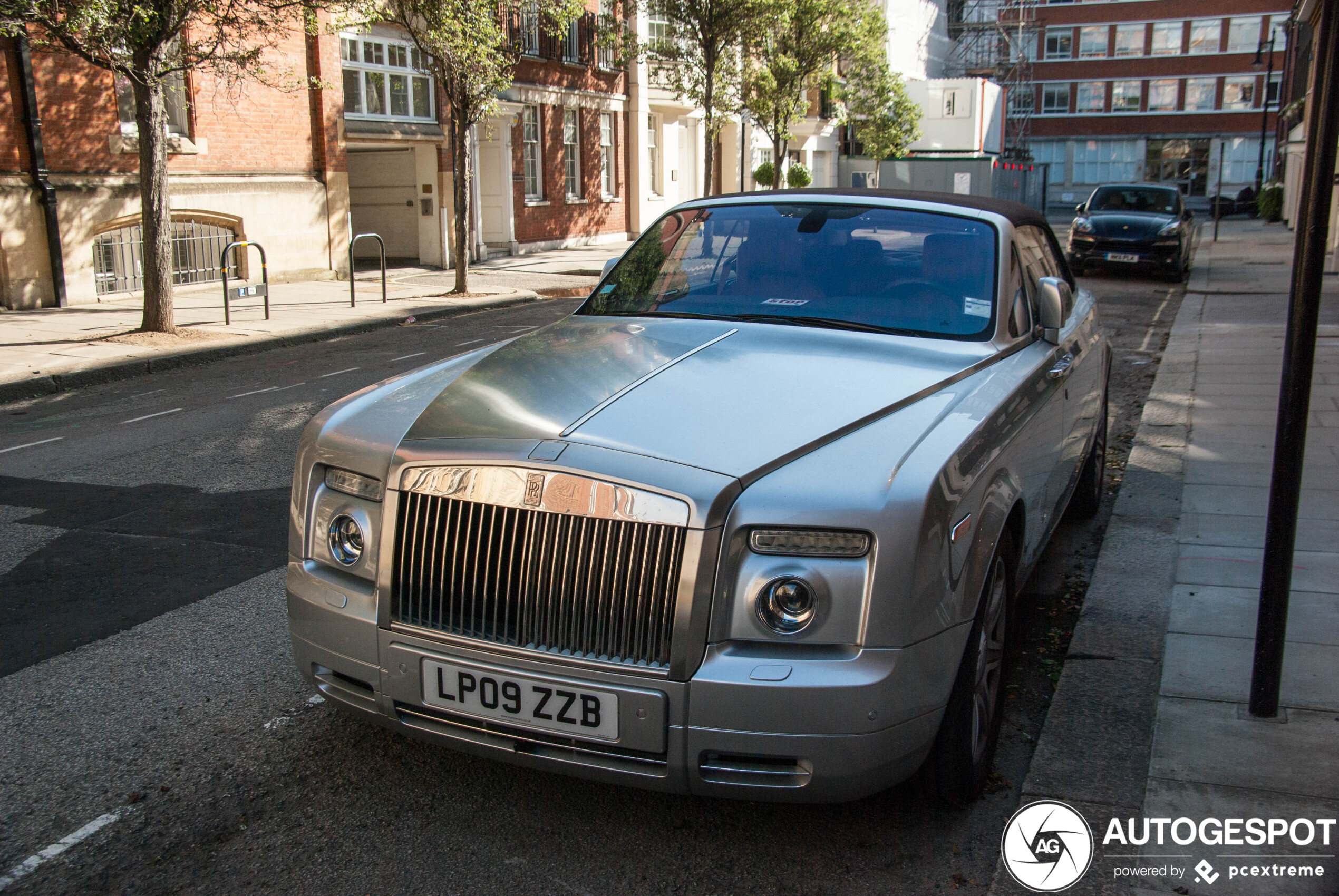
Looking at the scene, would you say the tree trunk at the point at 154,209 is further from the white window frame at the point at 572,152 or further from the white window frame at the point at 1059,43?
the white window frame at the point at 1059,43

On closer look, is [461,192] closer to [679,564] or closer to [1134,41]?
[679,564]

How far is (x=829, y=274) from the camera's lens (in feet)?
13.9

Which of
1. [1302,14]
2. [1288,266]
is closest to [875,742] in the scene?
[1288,266]

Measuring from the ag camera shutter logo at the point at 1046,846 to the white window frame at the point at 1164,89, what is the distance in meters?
82.6

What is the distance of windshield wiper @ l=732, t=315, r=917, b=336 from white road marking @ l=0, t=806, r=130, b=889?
251 cm

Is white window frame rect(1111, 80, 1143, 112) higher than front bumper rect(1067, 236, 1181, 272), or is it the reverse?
white window frame rect(1111, 80, 1143, 112)

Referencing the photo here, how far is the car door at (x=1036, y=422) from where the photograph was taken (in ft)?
12.5

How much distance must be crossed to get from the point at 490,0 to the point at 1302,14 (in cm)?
2602

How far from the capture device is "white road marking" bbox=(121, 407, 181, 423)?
9.05 m

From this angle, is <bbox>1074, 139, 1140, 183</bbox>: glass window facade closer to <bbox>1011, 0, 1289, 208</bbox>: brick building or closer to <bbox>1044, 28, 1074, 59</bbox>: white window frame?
<bbox>1011, 0, 1289, 208</bbox>: brick building

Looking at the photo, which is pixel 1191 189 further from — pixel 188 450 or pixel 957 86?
pixel 188 450

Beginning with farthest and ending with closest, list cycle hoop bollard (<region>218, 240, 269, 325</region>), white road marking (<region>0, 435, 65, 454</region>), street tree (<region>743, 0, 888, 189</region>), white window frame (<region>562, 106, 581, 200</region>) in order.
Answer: white window frame (<region>562, 106, 581, 200</region>)
street tree (<region>743, 0, 888, 189</region>)
cycle hoop bollard (<region>218, 240, 269, 325</region>)
white road marking (<region>0, 435, 65, 454</region>)

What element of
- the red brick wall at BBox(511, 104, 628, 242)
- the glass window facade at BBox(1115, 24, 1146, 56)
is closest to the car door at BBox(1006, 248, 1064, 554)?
the red brick wall at BBox(511, 104, 628, 242)

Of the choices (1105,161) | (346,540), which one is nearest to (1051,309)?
(346,540)
